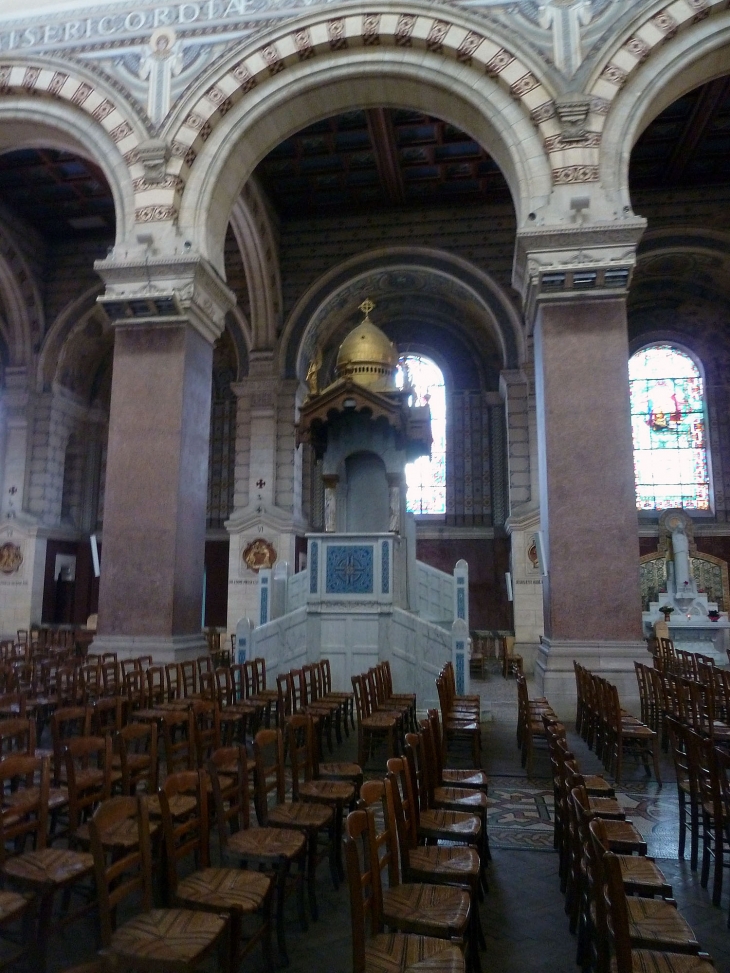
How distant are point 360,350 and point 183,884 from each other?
411 inches

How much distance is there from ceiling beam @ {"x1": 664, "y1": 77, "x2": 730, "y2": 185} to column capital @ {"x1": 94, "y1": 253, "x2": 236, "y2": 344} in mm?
8787

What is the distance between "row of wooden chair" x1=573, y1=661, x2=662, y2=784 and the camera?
220 inches

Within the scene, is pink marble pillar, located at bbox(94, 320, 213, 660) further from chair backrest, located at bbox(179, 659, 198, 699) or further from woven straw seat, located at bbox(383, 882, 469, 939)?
woven straw seat, located at bbox(383, 882, 469, 939)

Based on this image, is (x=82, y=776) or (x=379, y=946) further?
(x=82, y=776)

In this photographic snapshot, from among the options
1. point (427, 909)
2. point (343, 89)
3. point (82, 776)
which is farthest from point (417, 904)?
point (343, 89)

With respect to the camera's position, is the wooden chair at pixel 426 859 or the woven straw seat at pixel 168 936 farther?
the wooden chair at pixel 426 859

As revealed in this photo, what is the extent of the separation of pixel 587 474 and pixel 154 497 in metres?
5.63

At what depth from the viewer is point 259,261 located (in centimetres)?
1527

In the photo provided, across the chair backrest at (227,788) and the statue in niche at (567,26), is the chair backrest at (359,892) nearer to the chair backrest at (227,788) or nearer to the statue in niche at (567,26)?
the chair backrest at (227,788)

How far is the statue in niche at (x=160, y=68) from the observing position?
10219mm

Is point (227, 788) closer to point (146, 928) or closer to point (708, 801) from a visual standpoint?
point (146, 928)

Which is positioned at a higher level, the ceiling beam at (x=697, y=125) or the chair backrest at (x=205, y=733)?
the ceiling beam at (x=697, y=125)

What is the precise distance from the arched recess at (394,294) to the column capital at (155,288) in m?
5.95

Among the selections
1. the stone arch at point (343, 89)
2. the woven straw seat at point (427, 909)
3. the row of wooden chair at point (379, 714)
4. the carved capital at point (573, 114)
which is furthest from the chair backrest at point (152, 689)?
the carved capital at point (573, 114)
